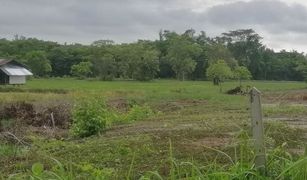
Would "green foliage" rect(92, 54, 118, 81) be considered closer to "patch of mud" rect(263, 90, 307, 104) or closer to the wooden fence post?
"patch of mud" rect(263, 90, 307, 104)

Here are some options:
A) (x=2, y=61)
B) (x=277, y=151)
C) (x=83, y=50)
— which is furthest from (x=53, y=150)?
(x=83, y=50)

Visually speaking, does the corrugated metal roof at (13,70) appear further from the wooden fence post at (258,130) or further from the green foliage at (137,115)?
the wooden fence post at (258,130)

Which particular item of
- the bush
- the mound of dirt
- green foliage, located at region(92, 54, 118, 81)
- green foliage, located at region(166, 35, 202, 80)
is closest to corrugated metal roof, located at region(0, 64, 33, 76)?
green foliage, located at region(92, 54, 118, 81)

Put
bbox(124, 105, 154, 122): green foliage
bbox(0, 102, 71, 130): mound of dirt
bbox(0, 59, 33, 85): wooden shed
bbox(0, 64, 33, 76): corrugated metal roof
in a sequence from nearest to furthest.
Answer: bbox(0, 102, 71, 130): mound of dirt, bbox(124, 105, 154, 122): green foliage, bbox(0, 64, 33, 76): corrugated metal roof, bbox(0, 59, 33, 85): wooden shed

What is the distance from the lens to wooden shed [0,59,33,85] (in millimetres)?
67469

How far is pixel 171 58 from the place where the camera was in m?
95.8

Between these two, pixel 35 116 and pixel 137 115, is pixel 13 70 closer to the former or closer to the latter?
pixel 35 116

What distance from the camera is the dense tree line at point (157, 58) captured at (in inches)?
3612

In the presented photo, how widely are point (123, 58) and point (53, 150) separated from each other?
276ft

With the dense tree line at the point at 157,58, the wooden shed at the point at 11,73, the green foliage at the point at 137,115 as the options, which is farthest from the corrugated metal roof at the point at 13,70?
the green foliage at the point at 137,115

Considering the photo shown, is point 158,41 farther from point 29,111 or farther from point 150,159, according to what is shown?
point 150,159

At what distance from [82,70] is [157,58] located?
44.0 ft

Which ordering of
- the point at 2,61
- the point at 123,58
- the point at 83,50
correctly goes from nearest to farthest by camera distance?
the point at 2,61
the point at 123,58
the point at 83,50

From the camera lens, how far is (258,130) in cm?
422
